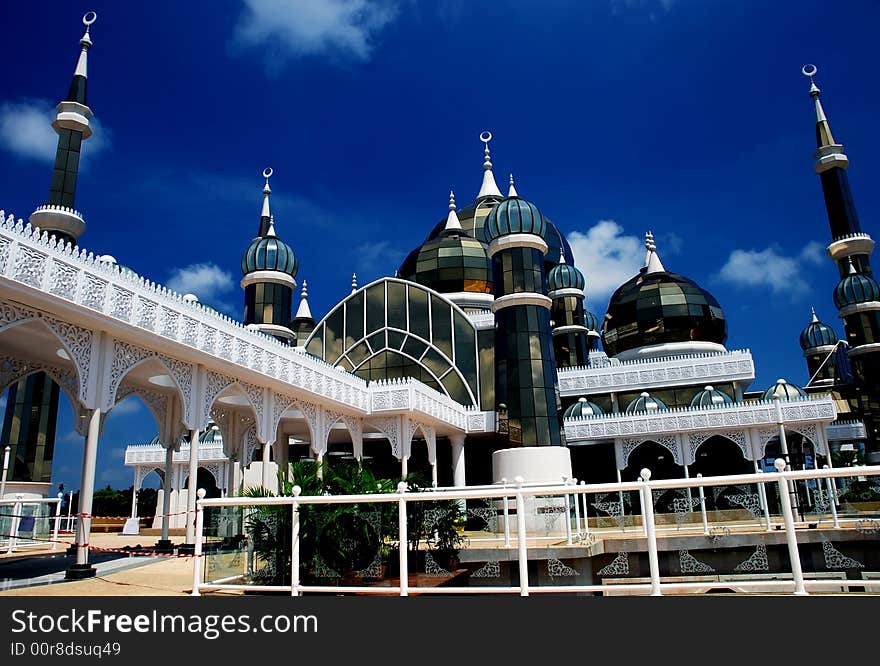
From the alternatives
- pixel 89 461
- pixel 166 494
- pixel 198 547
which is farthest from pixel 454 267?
pixel 198 547

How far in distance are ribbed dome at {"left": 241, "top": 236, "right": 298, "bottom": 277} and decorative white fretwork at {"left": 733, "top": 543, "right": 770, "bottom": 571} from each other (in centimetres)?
3291

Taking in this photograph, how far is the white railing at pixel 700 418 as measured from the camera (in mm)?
28609

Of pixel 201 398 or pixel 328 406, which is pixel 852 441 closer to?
pixel 328 406

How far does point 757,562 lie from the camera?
810 centimetres

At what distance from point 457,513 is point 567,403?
26.3 meters

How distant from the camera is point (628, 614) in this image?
238 inches

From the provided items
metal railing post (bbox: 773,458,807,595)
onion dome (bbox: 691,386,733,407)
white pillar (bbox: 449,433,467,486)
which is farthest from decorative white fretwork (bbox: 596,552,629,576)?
onion dome (bbox: 691,386,733,407)

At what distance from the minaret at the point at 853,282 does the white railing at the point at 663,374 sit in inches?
332

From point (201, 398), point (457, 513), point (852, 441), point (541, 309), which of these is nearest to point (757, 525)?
point (457, 513)

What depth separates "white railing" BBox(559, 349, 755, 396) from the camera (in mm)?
33562

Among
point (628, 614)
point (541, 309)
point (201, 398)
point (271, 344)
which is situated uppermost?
point (541, 309)

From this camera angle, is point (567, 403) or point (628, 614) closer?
point (628, 614)

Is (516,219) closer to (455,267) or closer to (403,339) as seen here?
(403,339)

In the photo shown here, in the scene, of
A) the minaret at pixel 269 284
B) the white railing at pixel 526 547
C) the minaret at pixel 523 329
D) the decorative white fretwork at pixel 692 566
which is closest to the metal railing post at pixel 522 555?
the white railing at pixel 526 547
